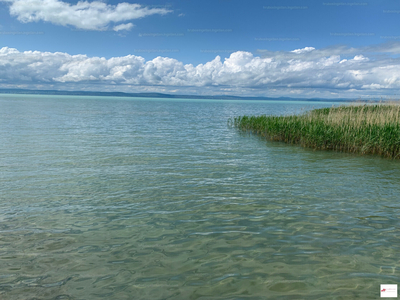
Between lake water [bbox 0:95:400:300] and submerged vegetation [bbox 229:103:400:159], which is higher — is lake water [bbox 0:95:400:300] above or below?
below

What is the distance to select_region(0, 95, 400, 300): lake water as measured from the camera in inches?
189

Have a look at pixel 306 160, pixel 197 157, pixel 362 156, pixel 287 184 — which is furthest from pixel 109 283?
pixel 362 156

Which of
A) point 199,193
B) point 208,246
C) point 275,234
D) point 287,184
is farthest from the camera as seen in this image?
point 287,184

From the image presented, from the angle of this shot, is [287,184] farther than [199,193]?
Yes

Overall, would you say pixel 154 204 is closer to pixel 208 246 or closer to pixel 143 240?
pixel 143 240

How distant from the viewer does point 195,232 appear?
675cm

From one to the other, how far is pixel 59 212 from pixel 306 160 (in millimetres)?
13462

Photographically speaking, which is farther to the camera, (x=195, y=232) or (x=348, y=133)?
(x=348, y=133)

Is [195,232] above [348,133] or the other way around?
the other way around

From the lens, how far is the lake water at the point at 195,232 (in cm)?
481

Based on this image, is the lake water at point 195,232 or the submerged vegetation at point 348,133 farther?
the submerged vegetation at point 348,133

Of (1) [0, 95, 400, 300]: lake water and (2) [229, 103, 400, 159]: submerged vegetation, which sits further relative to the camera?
(2) [229, 103, 400, 159]: submerged vegetation

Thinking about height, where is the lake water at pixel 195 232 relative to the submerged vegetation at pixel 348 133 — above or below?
below

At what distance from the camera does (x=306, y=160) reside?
16375 mm
